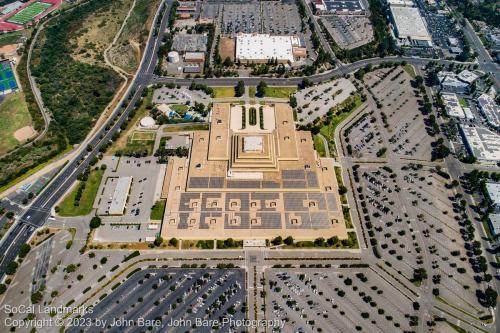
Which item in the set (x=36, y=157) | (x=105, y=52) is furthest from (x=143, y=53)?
(x=36, y=157)

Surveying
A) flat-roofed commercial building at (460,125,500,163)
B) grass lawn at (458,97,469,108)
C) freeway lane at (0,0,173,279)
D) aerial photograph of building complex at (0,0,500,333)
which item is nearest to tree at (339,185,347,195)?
aerial photograph of building complex at (0,0,500,333)

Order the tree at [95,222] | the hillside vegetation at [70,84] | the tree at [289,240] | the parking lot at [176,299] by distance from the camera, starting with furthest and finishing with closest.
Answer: the hillside vegetation at [70,84] → the tree at [95,222] → the tree at [289,240] → the parking lot at [176,299]

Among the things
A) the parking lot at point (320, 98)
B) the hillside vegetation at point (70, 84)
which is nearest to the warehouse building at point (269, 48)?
the parking lot at point (320, 98)

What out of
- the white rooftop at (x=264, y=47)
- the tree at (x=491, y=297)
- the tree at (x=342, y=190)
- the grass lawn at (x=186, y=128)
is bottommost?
the tree at (x=491, y=297)

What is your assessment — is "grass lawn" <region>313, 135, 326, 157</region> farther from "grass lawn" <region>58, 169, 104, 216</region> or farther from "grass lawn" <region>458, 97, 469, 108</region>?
"grass lawn" <region>58, 169, 104, 216</region>

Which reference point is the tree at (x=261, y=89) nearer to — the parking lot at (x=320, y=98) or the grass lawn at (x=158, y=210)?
the parking lot at (x=320, y=98)

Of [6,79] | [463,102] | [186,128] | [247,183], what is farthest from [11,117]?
[463,102]
